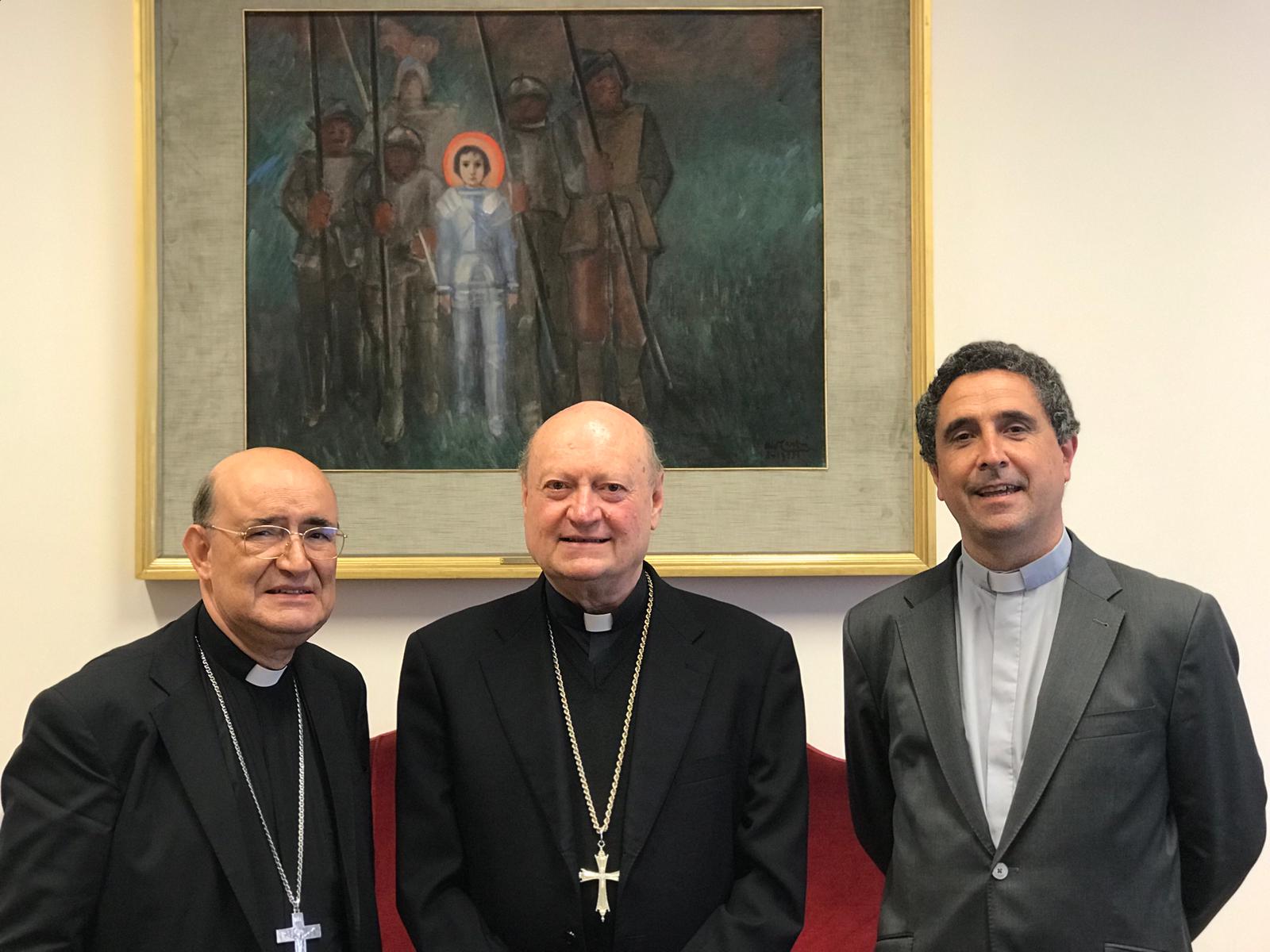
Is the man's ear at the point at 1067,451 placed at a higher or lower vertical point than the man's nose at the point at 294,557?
higher

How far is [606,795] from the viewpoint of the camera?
2570 millimetres

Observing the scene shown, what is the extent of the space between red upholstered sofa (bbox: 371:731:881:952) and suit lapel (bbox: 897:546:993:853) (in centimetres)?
92

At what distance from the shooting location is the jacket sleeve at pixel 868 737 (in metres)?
2.62

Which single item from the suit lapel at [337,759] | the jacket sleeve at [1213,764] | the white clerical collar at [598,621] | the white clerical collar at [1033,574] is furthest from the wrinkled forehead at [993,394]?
the suit lapel at [337,759]

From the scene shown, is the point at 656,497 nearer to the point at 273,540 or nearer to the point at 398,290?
the point at 273,540

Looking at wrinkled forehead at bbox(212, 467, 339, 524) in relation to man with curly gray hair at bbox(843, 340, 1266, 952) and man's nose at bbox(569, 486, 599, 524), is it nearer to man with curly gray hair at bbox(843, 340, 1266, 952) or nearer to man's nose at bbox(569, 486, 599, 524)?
man's nose at bbox(569, 486, 599, 524)

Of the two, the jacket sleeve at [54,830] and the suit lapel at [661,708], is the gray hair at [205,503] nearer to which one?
the jacket sleeve at [54,830]

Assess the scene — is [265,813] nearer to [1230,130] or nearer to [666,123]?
[666,123]

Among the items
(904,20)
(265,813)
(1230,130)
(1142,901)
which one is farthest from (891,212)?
(265,813)

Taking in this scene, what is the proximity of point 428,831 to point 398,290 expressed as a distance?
165 cm

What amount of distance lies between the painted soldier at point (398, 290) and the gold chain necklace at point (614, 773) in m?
1.08

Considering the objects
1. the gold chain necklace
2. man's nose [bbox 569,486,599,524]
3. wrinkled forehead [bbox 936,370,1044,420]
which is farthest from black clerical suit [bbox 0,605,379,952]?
wrinkled forehead [bbox 936,370,1044,420]

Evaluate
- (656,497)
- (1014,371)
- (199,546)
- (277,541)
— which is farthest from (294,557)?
(1014,371)

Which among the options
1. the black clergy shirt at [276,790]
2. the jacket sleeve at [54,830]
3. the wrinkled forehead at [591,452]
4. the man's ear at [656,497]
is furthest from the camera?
the man's ear at [656,497]
